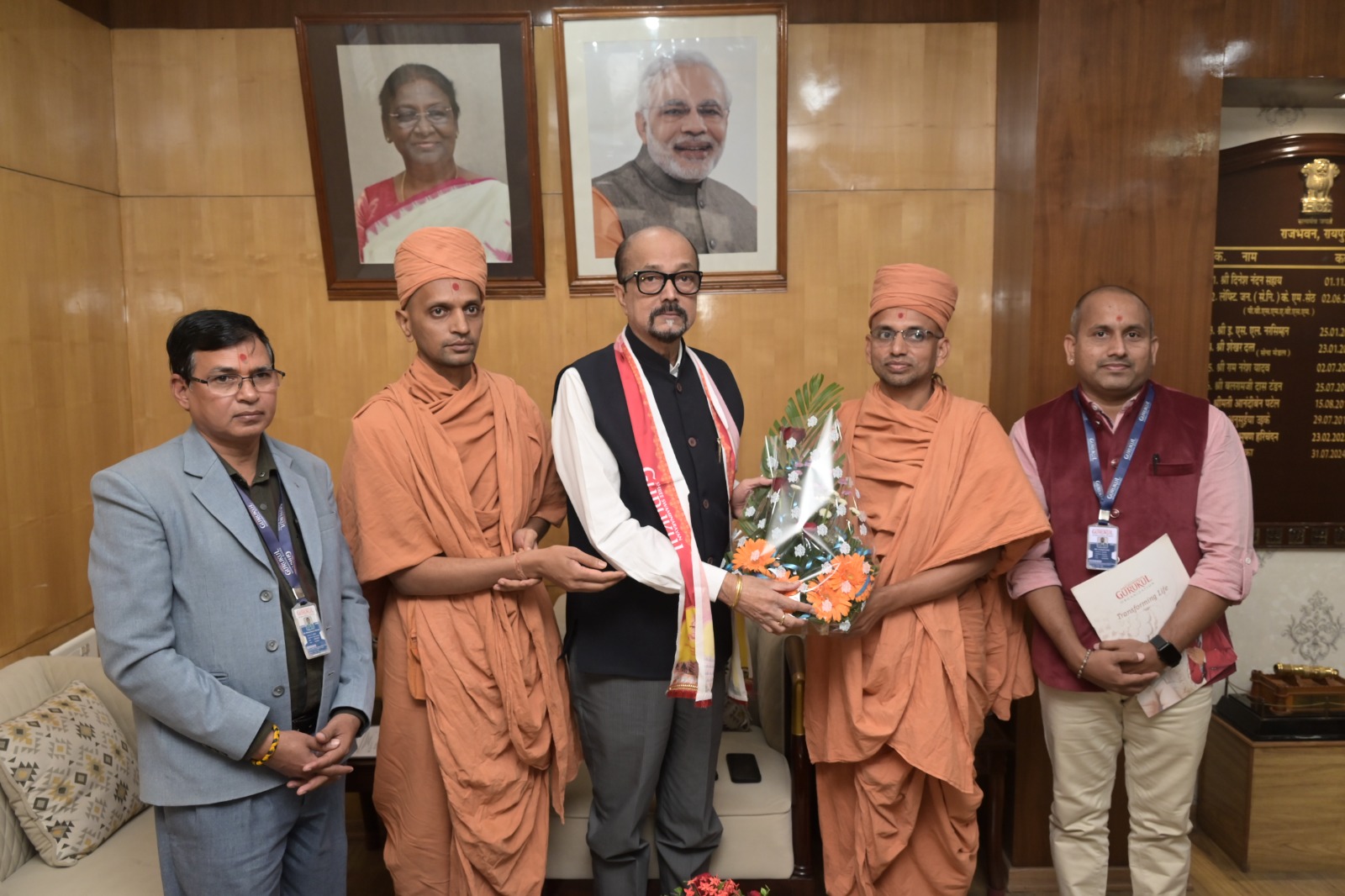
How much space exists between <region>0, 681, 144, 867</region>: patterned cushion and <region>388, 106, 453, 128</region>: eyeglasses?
2040 mm

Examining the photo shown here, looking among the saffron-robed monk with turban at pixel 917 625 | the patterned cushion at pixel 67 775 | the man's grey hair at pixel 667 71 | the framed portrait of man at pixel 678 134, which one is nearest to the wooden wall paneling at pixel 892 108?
the framed portrait of man at pixel 678 134

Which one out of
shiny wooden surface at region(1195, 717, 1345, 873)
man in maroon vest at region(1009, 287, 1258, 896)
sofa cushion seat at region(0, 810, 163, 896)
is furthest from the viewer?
shiny wooden surface at region(1195, 717, 1345, 873)

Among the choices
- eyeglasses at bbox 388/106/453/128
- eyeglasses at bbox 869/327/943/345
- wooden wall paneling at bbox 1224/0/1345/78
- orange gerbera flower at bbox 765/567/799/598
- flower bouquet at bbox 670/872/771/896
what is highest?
wooden wall paneling at bbox 1224/0/1345/78

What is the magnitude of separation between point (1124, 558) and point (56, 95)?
11.6 ft

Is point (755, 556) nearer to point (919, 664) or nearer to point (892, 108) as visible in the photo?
point (919, 664)

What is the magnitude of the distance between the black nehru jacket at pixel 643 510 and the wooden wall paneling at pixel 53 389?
5.60 ft

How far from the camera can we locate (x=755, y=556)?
2.06m

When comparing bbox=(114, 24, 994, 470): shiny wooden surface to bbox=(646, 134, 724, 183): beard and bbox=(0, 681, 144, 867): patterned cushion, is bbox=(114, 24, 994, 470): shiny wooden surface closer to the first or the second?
bbox=(646, 134, 724, 183): beard

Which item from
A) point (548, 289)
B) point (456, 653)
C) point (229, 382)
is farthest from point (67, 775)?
point (548, 289)

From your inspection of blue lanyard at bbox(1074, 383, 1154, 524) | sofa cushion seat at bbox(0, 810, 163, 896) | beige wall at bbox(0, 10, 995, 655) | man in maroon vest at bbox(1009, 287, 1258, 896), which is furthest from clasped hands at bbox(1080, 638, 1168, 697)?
sofa cushion seat at bbox(0, 810, 163, 896)

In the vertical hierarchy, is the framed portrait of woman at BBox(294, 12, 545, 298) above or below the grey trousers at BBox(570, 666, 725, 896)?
above

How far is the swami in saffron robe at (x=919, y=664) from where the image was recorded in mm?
2281

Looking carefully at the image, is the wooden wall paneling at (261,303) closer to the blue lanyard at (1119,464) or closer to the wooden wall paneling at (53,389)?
the wooden wall paneling at (53,389)

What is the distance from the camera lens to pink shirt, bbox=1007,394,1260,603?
7.72ft
